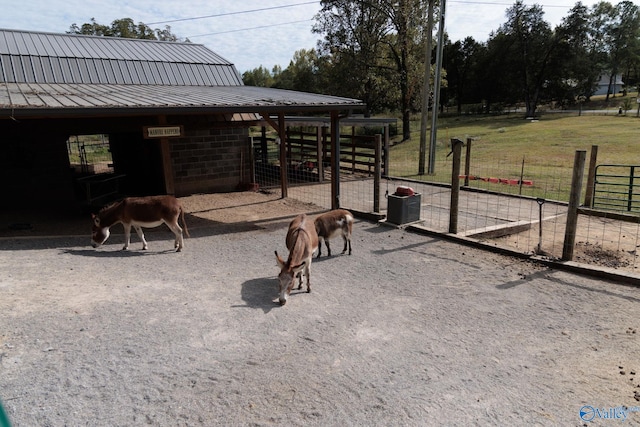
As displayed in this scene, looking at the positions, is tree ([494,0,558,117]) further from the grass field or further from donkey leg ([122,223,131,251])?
donkey leg ([122,223,131,251])

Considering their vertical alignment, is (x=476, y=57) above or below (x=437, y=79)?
above

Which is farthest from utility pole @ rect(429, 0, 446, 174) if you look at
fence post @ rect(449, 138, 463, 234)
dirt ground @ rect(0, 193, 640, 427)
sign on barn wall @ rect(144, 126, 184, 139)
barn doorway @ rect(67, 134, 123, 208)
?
barn doorway @ rect(67, 134, 123, 208)

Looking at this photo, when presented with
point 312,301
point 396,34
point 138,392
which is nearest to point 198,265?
point 312,301

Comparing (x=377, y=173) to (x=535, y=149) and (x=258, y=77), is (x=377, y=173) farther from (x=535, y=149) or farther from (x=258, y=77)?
(x=258, y=77)

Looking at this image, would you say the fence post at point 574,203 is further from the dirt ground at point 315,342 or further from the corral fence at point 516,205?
the dirt ground at point 315,342

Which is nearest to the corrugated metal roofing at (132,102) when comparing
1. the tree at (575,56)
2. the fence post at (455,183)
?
the fence post at (455,183)

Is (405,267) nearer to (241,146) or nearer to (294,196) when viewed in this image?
(294,196)

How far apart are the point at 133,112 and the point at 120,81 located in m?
7.53

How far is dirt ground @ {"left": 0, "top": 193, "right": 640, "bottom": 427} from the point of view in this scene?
387 cm

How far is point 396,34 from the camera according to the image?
33562mm

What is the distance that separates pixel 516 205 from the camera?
12.4 meters

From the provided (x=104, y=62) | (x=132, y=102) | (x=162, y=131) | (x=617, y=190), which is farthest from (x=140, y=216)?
(x=617, y=190)

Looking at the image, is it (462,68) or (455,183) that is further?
(462,68)

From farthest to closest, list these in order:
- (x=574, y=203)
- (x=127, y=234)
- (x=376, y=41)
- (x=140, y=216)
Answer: (x=376, y=41)
(x=127, y=234)
(x=140, y=216)
(x=574, y=203)
